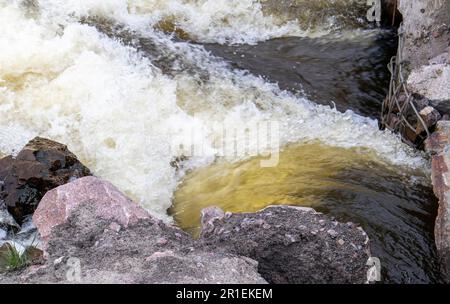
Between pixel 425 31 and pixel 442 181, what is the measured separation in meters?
2.07

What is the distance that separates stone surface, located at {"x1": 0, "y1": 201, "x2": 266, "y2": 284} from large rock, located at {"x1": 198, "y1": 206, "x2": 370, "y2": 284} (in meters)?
0.13

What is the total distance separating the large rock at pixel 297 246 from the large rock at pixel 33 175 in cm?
192

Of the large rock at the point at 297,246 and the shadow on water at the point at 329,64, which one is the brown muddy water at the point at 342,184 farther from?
the large rock at the point at 297,246

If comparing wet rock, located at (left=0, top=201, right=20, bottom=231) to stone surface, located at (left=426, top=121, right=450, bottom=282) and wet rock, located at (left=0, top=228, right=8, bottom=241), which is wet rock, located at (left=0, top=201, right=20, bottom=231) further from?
stone surface, located at (left=426, top=121, right=450, bottom=282)

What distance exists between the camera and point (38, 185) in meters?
4.48

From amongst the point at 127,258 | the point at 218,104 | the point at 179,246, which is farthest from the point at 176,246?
the point at 218,104

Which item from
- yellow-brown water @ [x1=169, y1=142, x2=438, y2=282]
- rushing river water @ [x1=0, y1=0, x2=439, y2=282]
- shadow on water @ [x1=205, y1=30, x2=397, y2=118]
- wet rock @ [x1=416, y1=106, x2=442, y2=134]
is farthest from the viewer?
shadow on water @ [x1=205, y1=30, x2=397, y2=118]

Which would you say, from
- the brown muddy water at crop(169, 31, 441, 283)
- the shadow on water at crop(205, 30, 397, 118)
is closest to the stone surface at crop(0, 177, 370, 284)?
the brown muddy water at crop(169, 31, 441, 283)

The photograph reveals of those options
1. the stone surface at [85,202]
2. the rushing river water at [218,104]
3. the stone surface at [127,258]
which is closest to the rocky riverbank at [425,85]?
the rushing river water at [218,104]

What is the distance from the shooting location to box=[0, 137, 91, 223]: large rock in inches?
175

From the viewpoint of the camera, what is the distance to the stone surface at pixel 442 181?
12.1 feet

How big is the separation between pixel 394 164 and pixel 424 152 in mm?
321
